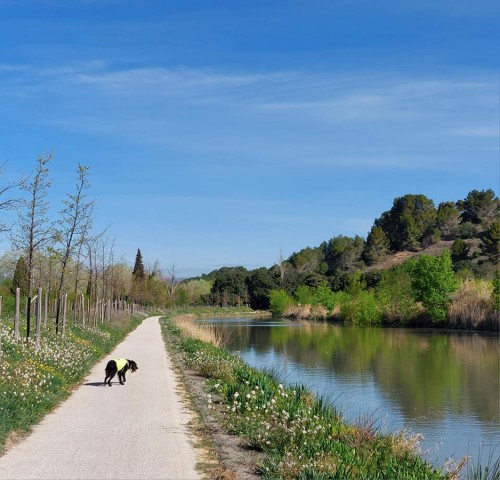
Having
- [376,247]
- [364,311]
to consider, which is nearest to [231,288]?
[376,247]

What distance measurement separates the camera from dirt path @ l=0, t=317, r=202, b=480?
6945mm

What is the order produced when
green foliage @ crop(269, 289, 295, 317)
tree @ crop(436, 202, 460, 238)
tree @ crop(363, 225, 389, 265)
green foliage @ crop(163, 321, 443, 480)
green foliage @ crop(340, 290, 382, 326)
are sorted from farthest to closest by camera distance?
1. tree @ crop(436, 202, 460, 238)
2. tree @ crop(363, 225, 389, 265)
3. green foliage @ crop(269, 289, 295, 317)
4. green foliage @ crop(340, 290, 382, 326)
5. green foliage @ crop(163, 321, 443, 480)

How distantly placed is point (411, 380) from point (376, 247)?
88.6 metres

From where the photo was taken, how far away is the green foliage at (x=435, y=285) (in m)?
47.7

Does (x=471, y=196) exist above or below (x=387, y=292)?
above

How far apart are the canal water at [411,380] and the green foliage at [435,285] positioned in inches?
394

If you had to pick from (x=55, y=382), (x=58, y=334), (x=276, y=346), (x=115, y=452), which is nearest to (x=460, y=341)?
(x=276, y=346)

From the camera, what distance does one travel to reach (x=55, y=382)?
1202 cm

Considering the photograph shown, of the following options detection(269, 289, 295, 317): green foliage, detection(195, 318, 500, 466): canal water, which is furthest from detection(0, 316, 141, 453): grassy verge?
detection(269, 289, 295, 317): green foliage

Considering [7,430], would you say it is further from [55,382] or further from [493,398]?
[493,398]

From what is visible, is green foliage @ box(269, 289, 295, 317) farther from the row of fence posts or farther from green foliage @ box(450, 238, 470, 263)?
the row of fence posts

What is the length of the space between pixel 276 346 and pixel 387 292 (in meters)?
25.1

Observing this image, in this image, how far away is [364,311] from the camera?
5550 cm

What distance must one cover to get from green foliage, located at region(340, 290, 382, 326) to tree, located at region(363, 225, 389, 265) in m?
Answer: 45.5
